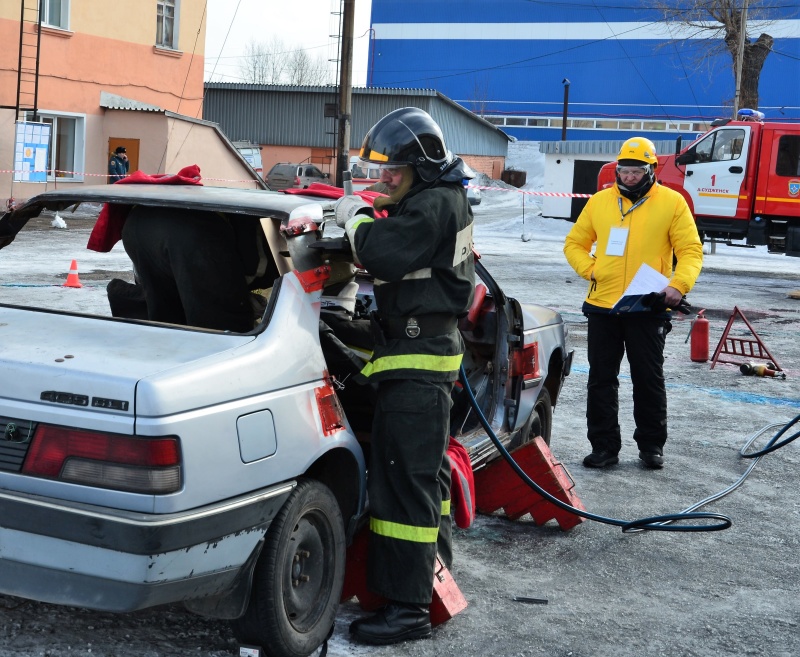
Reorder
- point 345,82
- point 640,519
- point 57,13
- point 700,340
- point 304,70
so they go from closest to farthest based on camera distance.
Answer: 1. point 640,519
2. point 700,340
3. point 57,13
4. point 345,82
5. point 304,70

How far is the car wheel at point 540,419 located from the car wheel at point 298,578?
233 centimetres

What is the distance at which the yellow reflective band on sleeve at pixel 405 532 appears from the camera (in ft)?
12.6

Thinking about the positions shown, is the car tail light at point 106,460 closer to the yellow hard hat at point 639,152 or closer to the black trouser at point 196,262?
the black trouser at point 196,262

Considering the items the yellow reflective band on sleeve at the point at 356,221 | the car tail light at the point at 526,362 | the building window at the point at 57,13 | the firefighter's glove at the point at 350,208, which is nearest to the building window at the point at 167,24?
the building window at the point at 57,13

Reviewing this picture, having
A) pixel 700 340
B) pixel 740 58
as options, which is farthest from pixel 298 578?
pixel 740 58

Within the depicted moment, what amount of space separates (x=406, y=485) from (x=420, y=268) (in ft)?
2.54

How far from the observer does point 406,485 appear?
382 centimetres

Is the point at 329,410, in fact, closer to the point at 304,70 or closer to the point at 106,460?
the point at 106,460

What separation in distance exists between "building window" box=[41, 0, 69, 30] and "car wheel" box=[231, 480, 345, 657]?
81.6 feet

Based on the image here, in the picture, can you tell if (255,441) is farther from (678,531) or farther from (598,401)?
(598,401)

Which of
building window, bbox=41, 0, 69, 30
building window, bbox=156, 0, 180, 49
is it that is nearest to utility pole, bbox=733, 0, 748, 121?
building window, bbox=156, 0, 180, 49

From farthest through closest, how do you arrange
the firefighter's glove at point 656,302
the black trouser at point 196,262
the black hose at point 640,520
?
1. the firefighter's glove at point 656,302
2. the black hose at point 640,520
3. the black trouser at point 196,262

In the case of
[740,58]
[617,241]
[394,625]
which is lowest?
[394,625]

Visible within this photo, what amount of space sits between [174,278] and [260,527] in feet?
3.81
